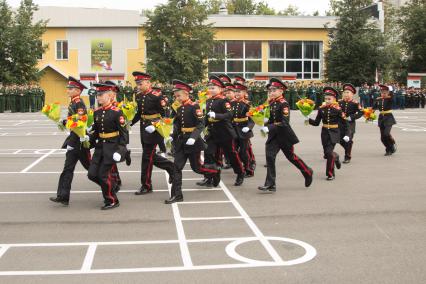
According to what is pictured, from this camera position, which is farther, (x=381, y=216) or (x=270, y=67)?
(x=270, y=67)

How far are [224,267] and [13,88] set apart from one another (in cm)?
3052

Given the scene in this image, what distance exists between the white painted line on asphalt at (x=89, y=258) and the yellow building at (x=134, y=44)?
126ft

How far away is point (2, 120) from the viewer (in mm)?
27875

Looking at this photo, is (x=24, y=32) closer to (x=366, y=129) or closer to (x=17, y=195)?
(x=366, y=129)

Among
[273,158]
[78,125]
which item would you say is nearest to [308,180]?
[273,158]

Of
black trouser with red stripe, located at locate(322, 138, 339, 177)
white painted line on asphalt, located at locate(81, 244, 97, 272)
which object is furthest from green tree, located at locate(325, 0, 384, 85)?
white painted line on asphalt, located at locate(81, 244, 97, 272)

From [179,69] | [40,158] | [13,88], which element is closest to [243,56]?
[179,69]

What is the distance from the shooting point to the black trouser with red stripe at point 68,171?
29.2ft

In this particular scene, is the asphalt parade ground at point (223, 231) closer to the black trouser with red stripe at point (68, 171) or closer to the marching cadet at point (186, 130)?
the black trouser with red stripe at point (68, 171)

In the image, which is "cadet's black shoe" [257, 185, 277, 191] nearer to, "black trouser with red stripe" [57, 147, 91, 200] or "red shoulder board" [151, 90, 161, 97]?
"red shoulder board" [151, 90, 161, 97]

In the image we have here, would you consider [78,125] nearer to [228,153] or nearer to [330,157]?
[228,153]

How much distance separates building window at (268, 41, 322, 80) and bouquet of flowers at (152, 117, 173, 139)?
4081 centimetres

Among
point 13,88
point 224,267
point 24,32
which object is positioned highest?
point 24,32

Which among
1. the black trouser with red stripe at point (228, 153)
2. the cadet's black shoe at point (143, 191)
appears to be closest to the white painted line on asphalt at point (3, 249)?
the cadet's black shoe at point (143, 191)
